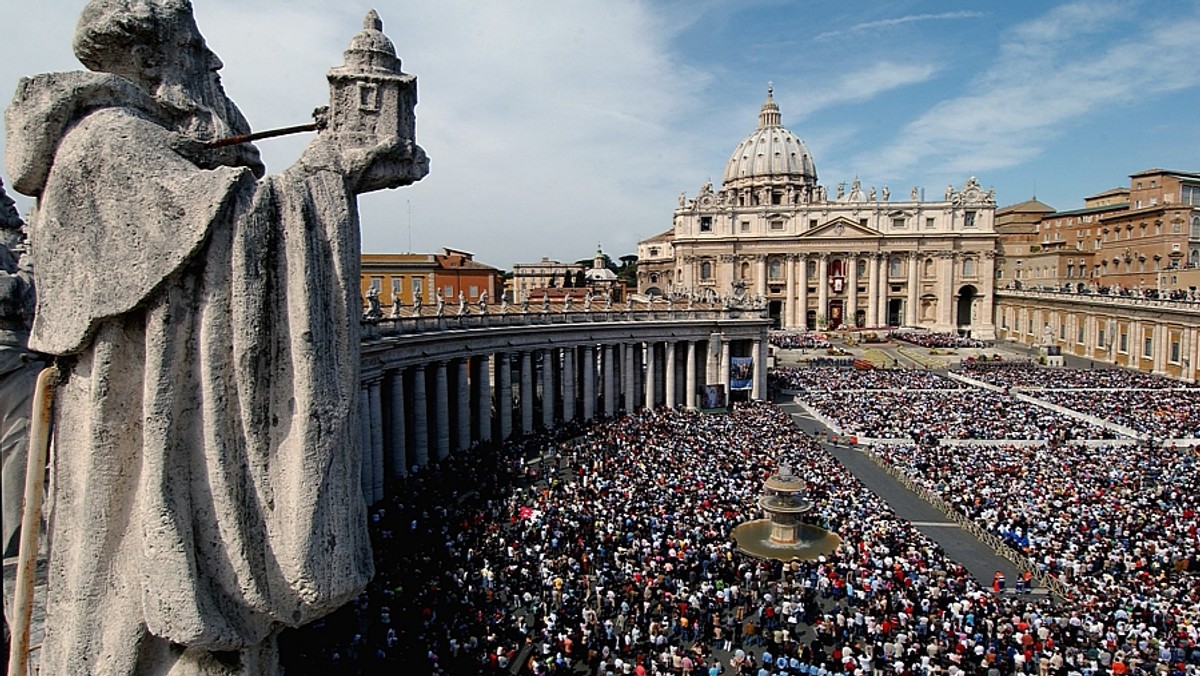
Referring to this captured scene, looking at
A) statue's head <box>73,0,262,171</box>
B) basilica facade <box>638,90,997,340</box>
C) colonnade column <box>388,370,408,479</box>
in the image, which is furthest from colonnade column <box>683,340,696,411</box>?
basilica facade <box>638,90,997,340</box>

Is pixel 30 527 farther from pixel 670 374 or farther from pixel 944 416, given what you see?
pixel 670 374

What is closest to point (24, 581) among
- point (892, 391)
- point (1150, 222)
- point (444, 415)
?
point (444, 415)

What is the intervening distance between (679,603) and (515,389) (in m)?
35.8

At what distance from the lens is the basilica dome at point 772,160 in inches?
5694

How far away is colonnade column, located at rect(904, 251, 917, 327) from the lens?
110m

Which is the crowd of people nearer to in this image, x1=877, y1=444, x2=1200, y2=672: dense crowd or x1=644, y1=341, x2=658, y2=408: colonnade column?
x1=877, y1=444, x2=1200, y2=672: dense crowd

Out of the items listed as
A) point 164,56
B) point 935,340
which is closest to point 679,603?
point 164,56

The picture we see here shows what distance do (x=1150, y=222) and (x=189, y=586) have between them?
354 feet

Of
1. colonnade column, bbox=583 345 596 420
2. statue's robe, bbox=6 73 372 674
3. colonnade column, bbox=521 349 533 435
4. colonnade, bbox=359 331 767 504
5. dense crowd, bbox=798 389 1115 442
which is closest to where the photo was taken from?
statue's robe, bbox=6 73 372 674

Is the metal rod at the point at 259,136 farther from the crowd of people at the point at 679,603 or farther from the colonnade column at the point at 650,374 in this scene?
the colonnade column at the point at 650,374

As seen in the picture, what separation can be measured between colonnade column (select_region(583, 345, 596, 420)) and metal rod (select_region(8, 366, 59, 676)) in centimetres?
4011

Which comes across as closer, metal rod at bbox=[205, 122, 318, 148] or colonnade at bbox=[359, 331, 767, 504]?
metal rod at bbox=[205, 122, 318, 148]

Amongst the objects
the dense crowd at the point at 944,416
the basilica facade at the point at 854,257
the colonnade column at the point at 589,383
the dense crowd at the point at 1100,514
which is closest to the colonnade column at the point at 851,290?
the basilica facade at the point at 854,257

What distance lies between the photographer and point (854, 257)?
4355 inches
